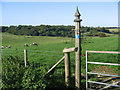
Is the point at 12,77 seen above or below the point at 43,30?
below

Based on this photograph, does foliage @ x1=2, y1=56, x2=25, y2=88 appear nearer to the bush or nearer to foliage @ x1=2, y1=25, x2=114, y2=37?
the bush

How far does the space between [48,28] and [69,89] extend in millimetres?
23504

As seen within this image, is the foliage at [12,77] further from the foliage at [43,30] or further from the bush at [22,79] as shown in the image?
the foliage at [43,30]

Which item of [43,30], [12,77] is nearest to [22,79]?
[12,77]

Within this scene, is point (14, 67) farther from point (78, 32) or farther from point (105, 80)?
point (105, 80)

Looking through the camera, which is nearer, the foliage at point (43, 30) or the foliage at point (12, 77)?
the foliage at point (12, 77)

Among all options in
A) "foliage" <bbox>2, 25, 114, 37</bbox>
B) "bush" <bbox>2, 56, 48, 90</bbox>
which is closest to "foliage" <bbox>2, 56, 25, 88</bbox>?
"bush" <bbox>2, 56, 48, 90</bbox>

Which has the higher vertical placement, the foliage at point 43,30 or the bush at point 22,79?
the foliage at point 43,30

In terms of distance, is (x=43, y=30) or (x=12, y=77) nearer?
(x=12, y=77)

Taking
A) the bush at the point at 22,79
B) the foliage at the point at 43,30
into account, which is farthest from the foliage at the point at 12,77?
the foliage at the point at 43,30

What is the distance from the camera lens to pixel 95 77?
20.5 feet

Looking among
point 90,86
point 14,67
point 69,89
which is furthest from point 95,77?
point 14,67

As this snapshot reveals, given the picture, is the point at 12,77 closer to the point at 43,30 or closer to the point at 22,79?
the point at 22,79

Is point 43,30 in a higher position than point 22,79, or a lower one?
higher
